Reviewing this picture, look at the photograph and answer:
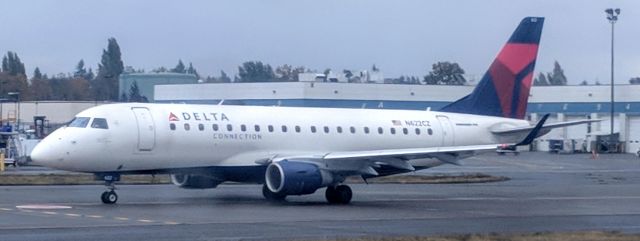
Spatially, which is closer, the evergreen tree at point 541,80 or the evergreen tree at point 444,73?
the evergreen tree at point 444,73

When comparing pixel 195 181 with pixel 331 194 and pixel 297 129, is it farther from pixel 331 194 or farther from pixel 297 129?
pixel 331 194

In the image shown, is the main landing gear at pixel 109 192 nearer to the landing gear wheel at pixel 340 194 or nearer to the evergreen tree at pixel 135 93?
the landing gear wheel at pixel 340 194

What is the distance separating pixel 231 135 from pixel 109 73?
48.1 ft

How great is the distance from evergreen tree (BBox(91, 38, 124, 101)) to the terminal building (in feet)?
18.9

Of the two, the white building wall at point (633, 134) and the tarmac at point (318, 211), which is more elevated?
the white building wall at point (633, 134)

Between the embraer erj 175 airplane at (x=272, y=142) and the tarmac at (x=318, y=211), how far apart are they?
0.96 m

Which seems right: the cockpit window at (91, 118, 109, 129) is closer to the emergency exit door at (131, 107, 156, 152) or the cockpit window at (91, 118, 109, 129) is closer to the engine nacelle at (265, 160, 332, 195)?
the emergency exit door at (131, 107, 156, 152)

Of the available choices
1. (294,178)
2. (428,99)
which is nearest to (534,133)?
(294,178)

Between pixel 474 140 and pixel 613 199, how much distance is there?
5.21 meters

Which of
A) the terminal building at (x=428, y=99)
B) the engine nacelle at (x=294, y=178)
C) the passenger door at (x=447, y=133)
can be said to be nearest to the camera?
Result: the engine nacelle at (x=294, y=178)

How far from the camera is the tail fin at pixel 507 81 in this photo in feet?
143

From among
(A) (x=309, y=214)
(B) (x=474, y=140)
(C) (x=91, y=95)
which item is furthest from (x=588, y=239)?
(C) (x=91, y=95)

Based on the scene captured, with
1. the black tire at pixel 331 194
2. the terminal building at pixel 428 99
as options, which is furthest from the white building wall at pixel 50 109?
the black tire at pixel 331 194

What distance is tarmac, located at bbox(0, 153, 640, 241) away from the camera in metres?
26.1
